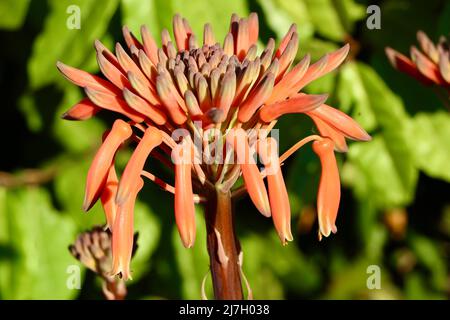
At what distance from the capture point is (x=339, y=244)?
3.00 metres

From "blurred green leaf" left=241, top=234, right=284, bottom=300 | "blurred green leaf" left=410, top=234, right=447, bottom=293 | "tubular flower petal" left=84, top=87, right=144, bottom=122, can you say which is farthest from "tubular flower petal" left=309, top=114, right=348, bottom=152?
"blurred green leaf" left=410, top=234, right=447, bottom=293

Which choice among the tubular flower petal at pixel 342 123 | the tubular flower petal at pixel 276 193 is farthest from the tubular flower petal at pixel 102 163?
the tubular flower petal at pixel 342 123

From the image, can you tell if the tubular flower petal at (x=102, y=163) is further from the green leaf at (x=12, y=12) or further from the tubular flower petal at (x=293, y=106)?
the green leaf at (x=12, y=12)

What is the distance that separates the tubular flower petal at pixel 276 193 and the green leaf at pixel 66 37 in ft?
2.78

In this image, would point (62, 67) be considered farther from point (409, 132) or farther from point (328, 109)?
point (409, 132)

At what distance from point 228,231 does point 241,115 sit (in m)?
0.23

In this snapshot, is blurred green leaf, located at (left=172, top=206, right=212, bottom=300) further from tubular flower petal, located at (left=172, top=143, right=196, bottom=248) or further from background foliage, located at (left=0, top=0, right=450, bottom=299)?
tubular flower petal, located at (left=172, top=143, right=196, bottom=248)

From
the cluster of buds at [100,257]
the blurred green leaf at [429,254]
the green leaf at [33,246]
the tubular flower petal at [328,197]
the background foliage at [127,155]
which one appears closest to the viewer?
the tubular flower petal at [328,197]

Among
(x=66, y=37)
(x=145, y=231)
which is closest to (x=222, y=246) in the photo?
(x=66, y=37)

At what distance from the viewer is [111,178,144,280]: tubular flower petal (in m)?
1.26

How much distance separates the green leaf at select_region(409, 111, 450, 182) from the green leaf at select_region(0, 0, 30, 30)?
127 centimetres

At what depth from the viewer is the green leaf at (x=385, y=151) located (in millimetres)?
2189
